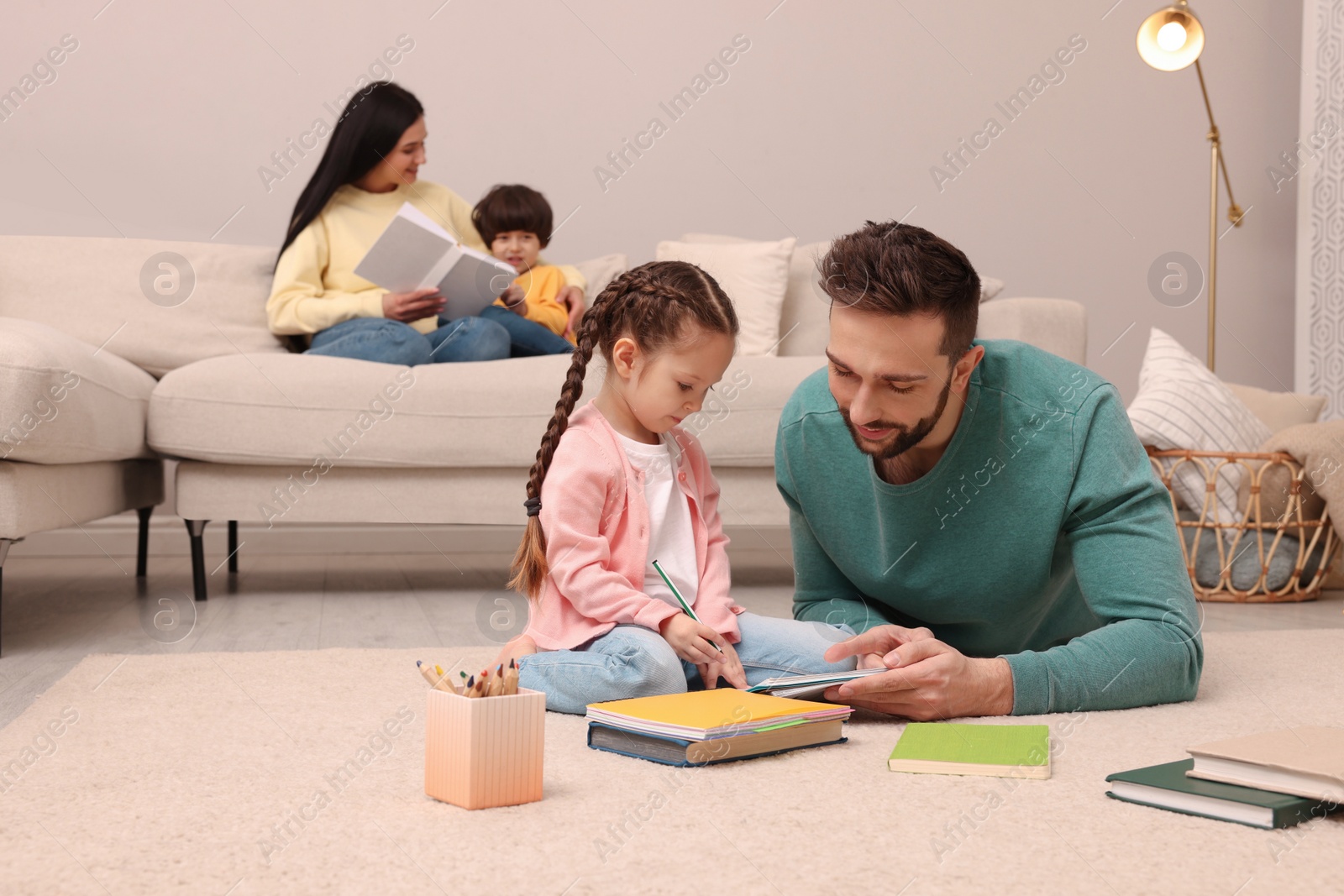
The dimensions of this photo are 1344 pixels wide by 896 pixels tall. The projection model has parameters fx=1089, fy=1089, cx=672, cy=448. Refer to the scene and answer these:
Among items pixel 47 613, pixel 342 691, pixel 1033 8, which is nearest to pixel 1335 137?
pixel 1033 8

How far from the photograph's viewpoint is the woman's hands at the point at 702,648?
1.25m

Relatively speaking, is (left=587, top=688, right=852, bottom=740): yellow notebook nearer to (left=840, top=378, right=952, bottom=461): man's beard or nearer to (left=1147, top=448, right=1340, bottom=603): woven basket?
(left=840, top=378, right=952, bottom=461): man's beard

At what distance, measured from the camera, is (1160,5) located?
3.70 m

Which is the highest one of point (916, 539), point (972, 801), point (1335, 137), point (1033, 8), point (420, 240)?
point (1033, 8)

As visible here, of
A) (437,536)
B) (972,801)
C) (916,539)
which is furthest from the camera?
(437,536)

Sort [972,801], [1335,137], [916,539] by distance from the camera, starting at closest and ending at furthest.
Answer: [972,801] → [916,539] → [1335,137]

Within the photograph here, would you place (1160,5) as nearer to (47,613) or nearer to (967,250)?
(967,250)

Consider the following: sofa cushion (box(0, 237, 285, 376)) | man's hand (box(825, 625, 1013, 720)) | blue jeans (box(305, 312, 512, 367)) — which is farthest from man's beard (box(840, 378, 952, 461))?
sofa cushion (box(0, 237, 285, 376))

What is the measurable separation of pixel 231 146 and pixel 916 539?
8.47 feet

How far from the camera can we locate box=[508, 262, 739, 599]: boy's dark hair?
1345 mm

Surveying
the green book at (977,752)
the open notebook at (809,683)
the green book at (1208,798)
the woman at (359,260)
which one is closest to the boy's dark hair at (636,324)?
the open notebook at (809,683)

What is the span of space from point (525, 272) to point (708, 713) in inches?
72.6

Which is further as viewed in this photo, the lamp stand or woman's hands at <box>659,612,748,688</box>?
the lamp stand

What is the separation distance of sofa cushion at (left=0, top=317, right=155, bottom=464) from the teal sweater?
1105 mm
